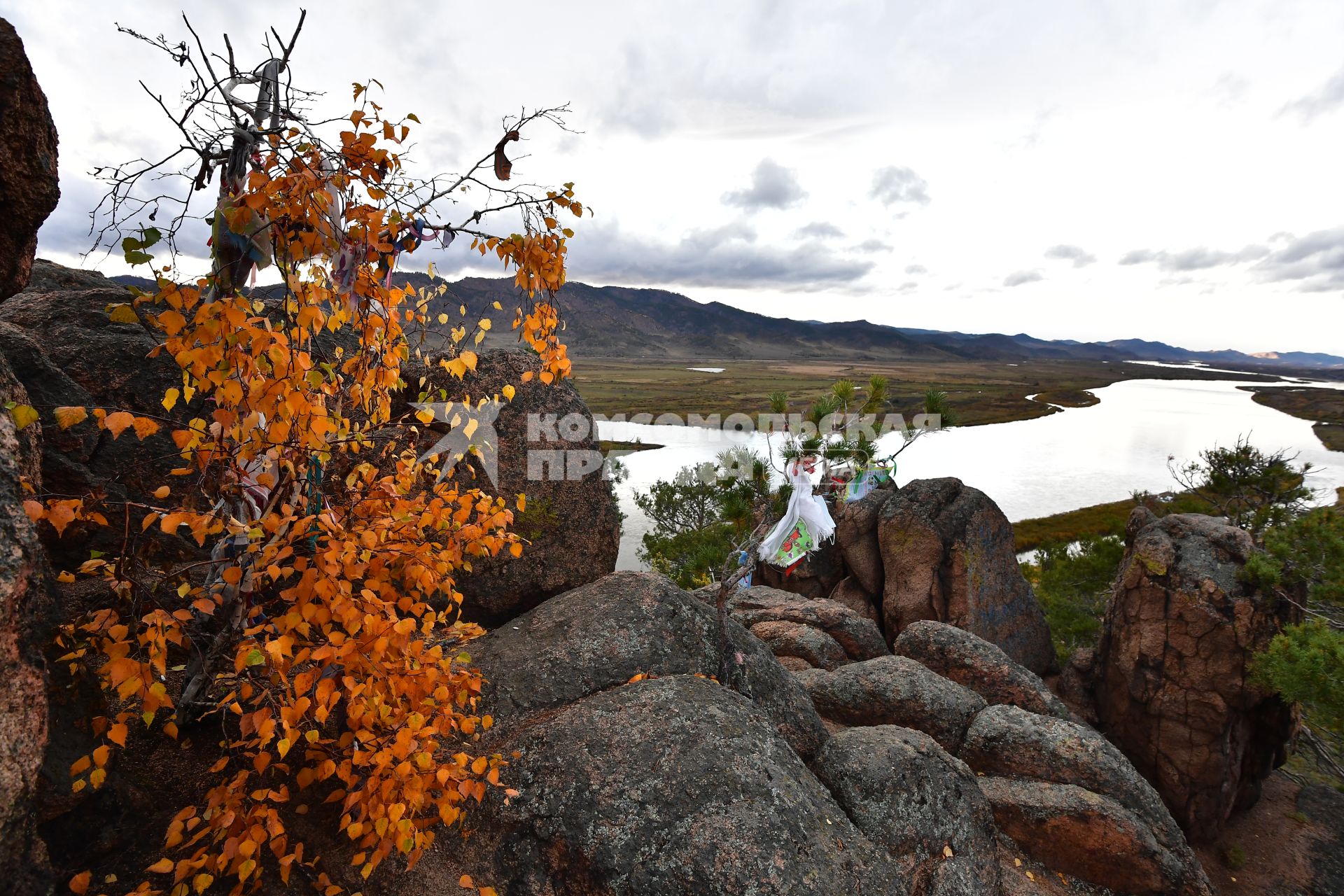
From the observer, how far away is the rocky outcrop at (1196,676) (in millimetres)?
17281

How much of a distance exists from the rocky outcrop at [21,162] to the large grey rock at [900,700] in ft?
41.7

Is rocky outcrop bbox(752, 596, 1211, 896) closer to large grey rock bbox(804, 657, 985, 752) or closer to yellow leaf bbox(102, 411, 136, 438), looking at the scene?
large grey rock bbox(804, 657, 985, 752)

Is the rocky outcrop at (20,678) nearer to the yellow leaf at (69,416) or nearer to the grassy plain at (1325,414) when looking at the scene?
the yellow leaf at (69,416)

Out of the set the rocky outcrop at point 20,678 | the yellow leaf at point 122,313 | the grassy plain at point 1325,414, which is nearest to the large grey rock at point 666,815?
the rocky outcrop at point 20,678

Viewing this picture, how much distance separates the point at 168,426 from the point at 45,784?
4277mm

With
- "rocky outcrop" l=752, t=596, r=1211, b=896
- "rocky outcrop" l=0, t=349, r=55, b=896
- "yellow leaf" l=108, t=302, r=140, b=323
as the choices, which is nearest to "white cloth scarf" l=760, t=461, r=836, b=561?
"rocky outcrop" l=752, t=596, r=1211, b=896

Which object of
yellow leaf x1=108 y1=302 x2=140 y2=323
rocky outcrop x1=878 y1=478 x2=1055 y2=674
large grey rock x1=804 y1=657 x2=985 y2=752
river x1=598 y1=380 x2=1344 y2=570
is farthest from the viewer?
river x1=598 y1=380 x2=1344 y2=570

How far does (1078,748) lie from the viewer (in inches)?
454

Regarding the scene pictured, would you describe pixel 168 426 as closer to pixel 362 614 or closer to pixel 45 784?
pixel 45 784

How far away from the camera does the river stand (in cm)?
8225

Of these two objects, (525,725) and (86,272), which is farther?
(86,272)

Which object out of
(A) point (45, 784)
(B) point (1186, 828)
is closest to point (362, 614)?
(A) point (45, 784)

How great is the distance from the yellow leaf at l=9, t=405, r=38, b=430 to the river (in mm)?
48006

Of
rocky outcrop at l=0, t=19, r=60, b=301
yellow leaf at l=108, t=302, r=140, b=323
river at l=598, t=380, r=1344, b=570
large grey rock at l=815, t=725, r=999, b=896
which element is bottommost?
river at l=598, t=380, r=1344, b=570
